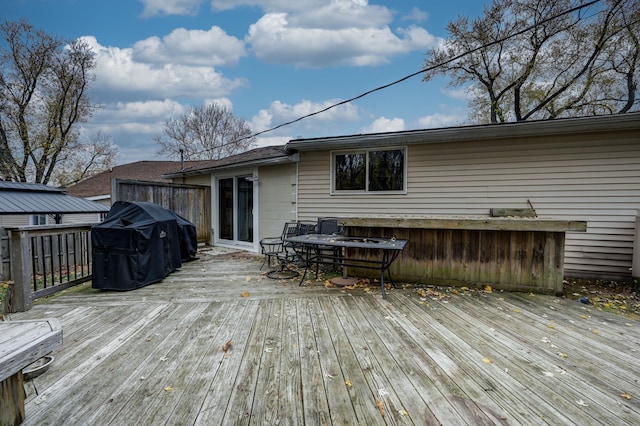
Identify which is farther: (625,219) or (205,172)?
(205,172)

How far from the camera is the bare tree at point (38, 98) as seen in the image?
13859 millimetres

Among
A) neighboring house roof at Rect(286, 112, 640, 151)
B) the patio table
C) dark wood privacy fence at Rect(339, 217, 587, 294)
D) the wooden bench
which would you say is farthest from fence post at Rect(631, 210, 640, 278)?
the wooden bench

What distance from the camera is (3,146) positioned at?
14.2m

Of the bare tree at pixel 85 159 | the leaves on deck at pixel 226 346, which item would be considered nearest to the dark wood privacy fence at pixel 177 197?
the leaves on deck at pixel 226 346

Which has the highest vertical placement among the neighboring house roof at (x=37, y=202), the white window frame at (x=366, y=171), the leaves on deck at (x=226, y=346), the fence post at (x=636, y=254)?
the white window frame at (x=366, y=171)

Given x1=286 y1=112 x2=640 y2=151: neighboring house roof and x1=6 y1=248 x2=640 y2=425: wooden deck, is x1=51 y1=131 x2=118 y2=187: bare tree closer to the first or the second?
x1=286 y1=112 x2=640 y2=151: neighboring house roof

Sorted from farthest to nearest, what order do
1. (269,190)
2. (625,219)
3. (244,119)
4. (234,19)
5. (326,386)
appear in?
(244,119) → (234,19) → (269,190) → (625,219) → (326,386)

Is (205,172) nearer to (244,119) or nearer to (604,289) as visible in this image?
(604,289)

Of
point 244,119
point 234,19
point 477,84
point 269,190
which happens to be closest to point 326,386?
point 269,190

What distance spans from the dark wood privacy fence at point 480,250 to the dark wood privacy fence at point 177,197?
15.6 ft

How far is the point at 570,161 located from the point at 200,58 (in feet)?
42.9

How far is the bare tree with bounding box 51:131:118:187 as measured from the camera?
16094 millimetres

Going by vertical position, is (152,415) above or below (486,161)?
below

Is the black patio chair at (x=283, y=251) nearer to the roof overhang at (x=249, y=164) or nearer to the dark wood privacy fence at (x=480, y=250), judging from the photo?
the dark wood privacy fence at (x=480, y=250)
